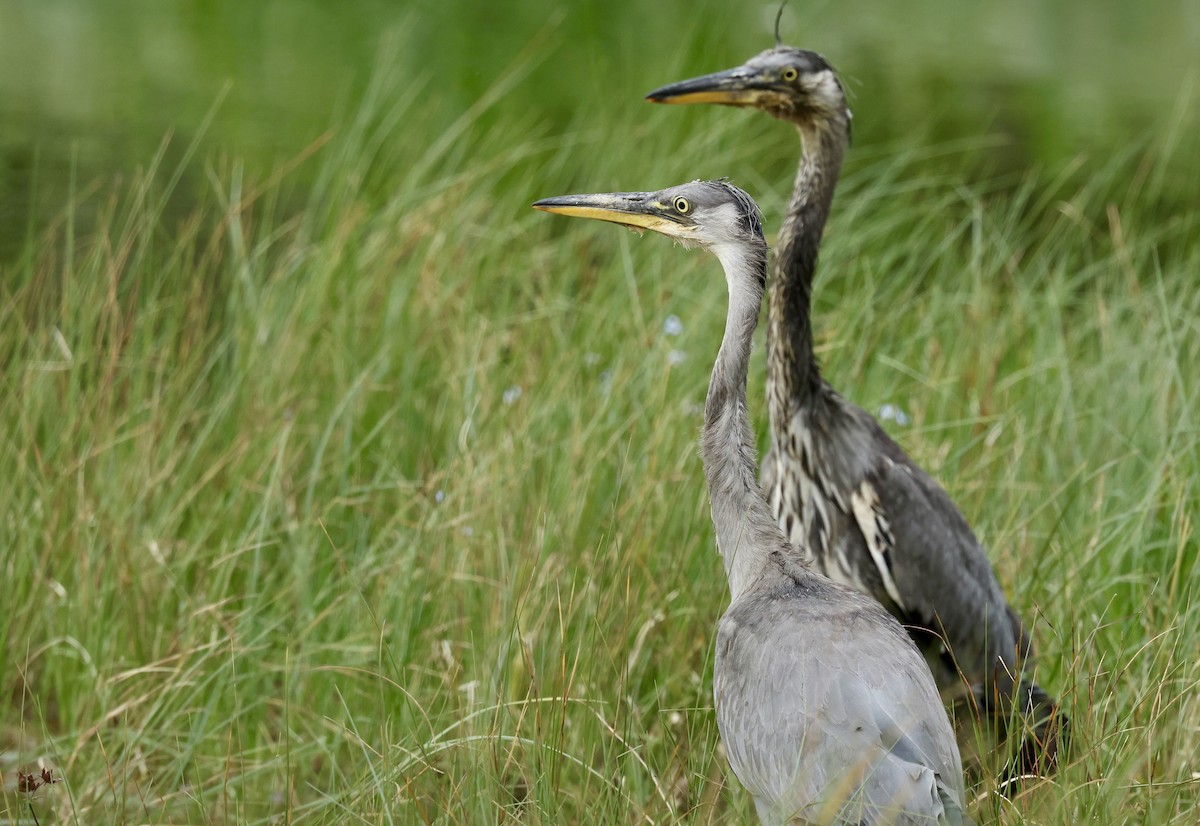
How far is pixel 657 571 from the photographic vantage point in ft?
11.6

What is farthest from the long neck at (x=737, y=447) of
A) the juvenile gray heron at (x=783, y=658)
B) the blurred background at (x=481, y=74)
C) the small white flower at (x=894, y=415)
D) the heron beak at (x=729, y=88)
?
the blurred background at (x=481, y=74)

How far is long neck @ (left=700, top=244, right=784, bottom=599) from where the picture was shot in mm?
2748

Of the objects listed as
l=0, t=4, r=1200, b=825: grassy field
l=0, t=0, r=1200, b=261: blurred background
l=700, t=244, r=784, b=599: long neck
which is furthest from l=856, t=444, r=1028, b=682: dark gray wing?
l=0, t=0, r=1200, b=261: blurred background

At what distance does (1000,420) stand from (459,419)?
167 cm

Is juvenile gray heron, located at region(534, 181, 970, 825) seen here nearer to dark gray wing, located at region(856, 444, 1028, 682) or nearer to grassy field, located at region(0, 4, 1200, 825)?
grassy field, located at region(0, 4, 1200, 825)

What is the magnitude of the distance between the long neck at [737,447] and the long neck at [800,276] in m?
0.90

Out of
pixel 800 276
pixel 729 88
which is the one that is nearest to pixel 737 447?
→ pixel 800 276

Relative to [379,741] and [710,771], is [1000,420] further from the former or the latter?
[379,741]

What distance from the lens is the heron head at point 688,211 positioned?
9.23 feet

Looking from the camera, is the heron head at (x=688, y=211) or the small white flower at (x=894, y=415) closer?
the heron head at (x=688, y=211)

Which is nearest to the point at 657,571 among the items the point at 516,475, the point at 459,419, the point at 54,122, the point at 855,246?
the point at 516,475

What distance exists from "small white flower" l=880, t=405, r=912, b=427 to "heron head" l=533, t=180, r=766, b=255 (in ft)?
5.04

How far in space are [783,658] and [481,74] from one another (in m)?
6.83

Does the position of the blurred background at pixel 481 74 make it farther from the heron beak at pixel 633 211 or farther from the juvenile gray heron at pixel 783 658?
the juvenile gray heron at pixel 783 658
